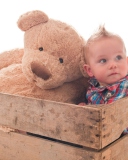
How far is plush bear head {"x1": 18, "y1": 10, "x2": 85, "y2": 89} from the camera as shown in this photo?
114 centimetres

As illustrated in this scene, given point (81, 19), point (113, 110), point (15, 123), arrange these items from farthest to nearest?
point (81, 19), point (15, 123), point (113, 110)

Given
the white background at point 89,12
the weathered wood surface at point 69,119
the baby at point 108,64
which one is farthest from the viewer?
the white background at point 89,12

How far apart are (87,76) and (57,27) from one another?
213 millimetres

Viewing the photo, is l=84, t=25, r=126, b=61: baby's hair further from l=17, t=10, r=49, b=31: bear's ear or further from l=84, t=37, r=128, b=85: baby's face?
l=17, t=10, r=49, b=31: bear's ear

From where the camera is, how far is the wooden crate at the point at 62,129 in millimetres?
928

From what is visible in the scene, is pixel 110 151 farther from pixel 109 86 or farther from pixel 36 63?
pixel 36 63

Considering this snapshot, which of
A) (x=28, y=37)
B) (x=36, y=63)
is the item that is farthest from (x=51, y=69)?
(x=28, y=37)

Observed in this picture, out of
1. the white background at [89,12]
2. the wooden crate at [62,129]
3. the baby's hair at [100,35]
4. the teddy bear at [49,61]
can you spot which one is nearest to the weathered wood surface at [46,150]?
the wooden crate at [62,129]

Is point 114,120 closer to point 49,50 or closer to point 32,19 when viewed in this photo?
point 49,50

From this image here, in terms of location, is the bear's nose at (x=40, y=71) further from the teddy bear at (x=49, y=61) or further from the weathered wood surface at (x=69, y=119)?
the weathered wood surface at (x=69, y=119)

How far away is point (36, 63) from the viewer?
3.72ft

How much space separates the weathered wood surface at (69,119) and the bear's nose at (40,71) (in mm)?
126

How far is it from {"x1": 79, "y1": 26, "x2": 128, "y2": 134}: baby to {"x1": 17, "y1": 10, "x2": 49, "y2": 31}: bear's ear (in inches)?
7.5

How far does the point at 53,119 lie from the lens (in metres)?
1.00
